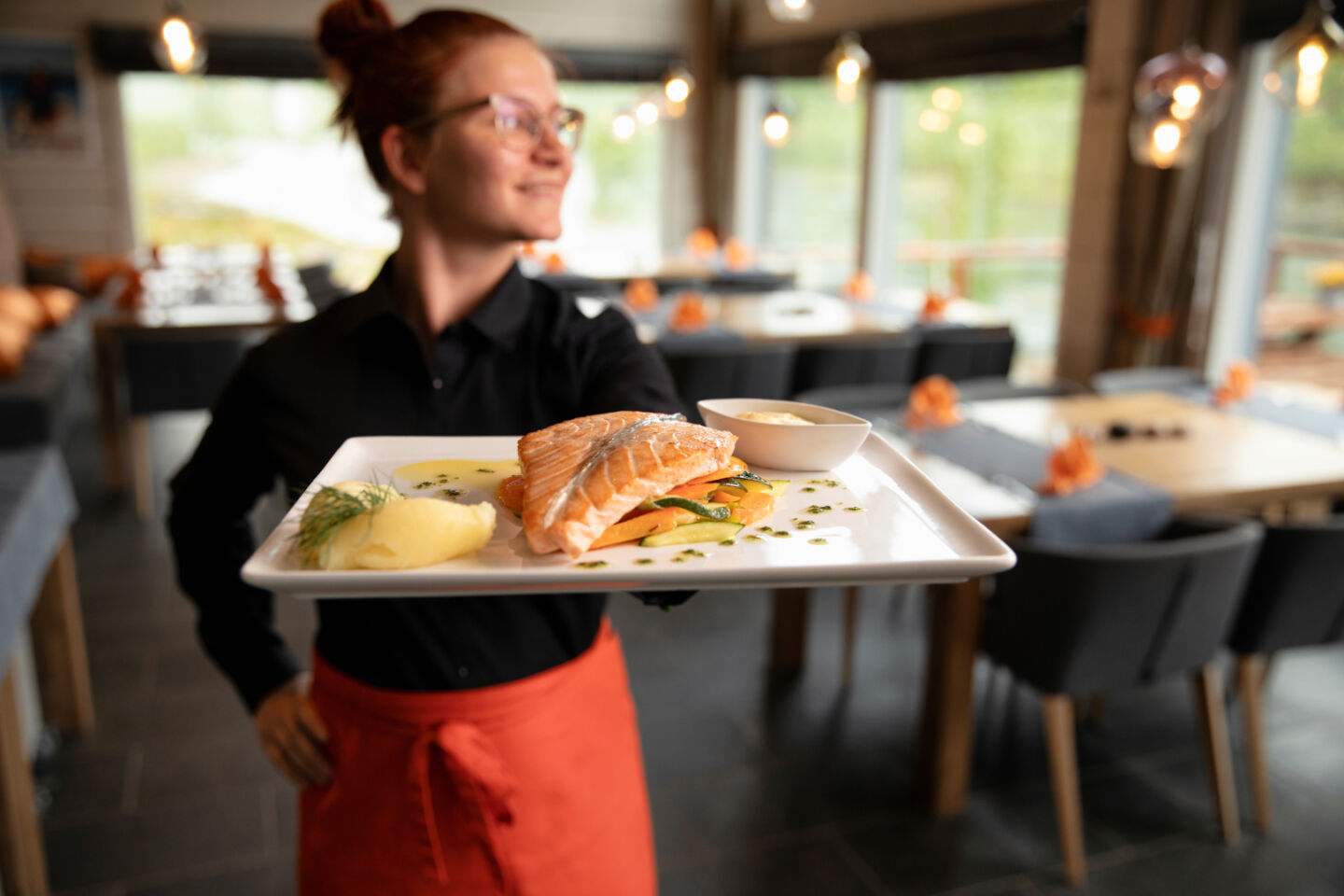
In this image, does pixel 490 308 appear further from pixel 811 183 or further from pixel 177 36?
pixel 811 183

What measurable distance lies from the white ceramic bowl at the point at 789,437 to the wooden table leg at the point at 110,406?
4.71m

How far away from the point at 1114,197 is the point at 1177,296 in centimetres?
61

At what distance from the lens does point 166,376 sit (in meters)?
4.54

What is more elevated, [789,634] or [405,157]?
[405,157]

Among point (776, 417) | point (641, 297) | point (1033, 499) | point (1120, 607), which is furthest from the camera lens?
point (641, 297)

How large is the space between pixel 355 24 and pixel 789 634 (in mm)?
2618

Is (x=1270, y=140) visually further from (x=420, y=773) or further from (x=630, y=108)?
(x=420, y=773)

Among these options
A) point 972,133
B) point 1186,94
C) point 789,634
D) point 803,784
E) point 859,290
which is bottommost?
point 803,784

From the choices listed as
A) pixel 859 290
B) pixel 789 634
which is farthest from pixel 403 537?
pixel 859 290

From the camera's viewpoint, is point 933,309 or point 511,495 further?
point 933,309

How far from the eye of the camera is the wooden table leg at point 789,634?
3.19 meters

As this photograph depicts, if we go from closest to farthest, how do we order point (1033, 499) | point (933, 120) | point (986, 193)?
point (1033, 499)
point (986, 193)
point (933, 120)

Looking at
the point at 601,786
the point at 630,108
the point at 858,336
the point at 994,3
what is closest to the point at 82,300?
the point at 630,108

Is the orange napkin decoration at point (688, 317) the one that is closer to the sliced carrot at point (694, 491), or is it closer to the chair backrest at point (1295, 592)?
the chair backrest at point (1295, 592)
